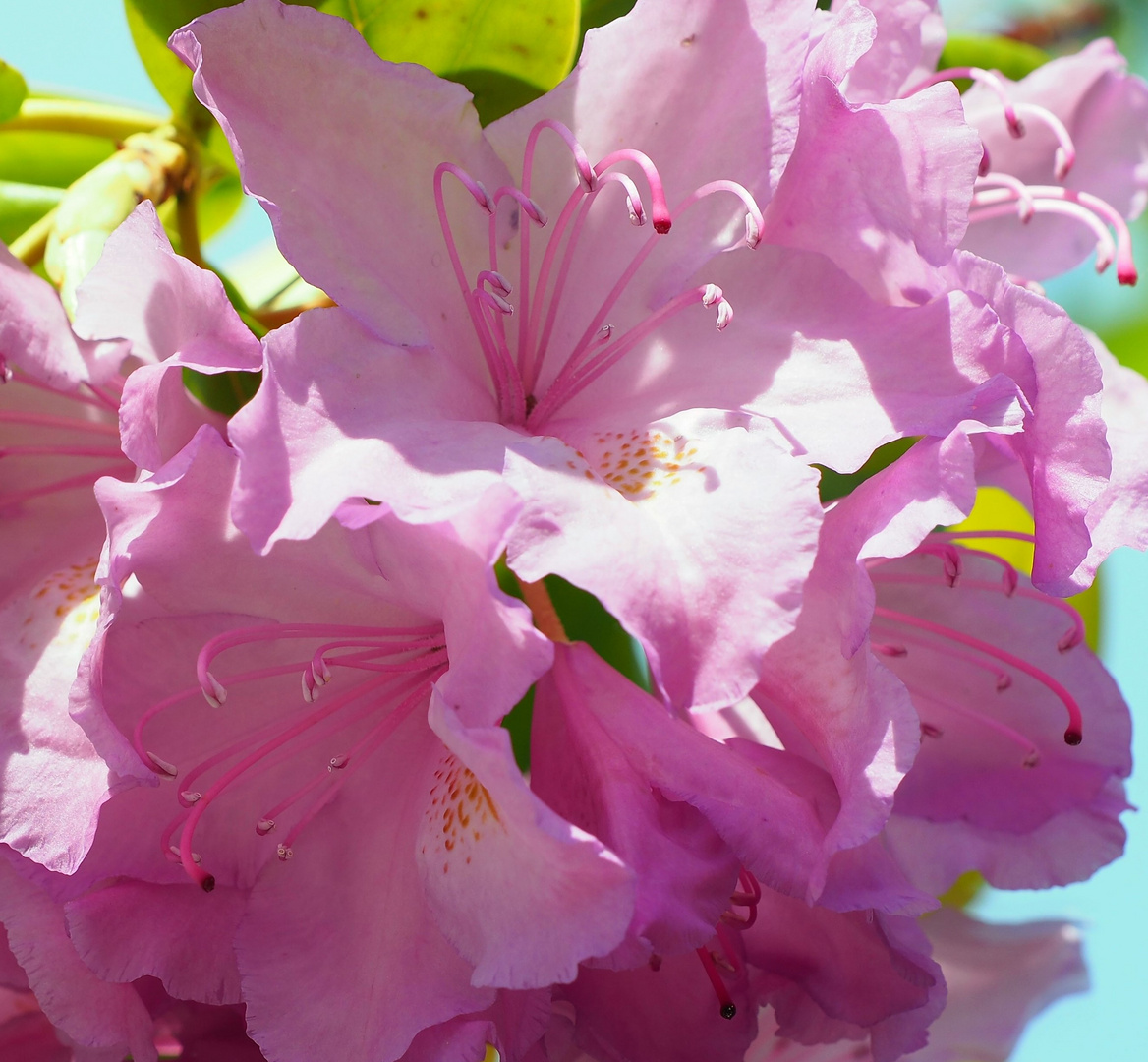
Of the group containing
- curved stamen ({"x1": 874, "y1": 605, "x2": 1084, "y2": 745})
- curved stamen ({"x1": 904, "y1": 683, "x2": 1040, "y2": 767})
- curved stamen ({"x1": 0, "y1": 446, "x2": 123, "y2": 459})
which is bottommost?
curved stamen ({"x1": 904, "y1": 683, "x2": 1040, "y2": 767})

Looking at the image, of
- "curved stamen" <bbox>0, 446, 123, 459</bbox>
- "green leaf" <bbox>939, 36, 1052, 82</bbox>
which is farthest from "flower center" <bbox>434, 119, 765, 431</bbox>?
"green leaf" <bbox>939, 36, 1052, 82</bbox>

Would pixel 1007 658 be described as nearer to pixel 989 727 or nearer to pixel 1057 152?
pixel 989 727

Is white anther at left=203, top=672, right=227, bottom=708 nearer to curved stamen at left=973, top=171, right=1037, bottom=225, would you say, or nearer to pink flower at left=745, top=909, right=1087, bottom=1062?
curved stamen at left=973, top=171, right=1037, bottom=225

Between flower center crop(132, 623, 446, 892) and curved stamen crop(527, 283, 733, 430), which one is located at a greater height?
curved stamen crop(527, 283, 733, 430)

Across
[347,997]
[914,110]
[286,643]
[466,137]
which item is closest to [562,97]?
[466,137]

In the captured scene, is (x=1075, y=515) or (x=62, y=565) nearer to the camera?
(x=1075, y=515)

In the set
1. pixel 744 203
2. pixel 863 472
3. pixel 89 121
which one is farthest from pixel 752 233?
pixel 89 121

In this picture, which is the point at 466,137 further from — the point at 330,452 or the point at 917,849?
the point at 917,849
